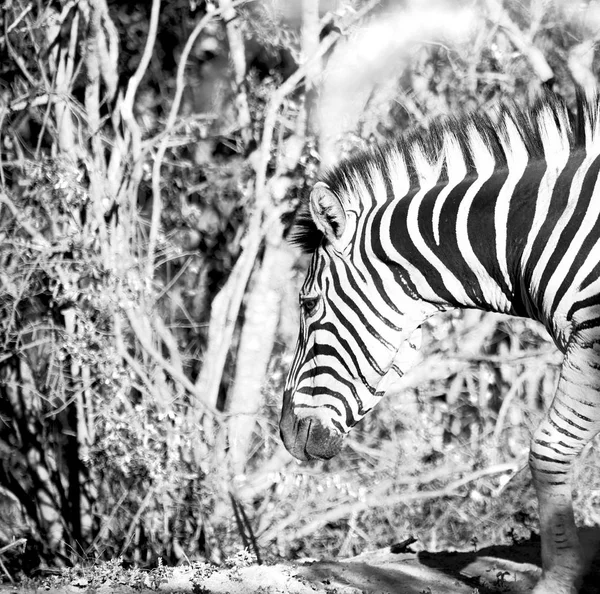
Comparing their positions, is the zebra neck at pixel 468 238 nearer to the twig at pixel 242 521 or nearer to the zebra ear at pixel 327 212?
the zebra ear at pixel 327 212

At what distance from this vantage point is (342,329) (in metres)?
4.01

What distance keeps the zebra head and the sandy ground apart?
26.8 inches

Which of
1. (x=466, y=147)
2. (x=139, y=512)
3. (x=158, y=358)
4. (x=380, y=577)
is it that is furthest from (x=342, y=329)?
(x=139, y=512)

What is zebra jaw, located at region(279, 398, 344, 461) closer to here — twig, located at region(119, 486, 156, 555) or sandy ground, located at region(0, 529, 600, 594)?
sandy ground, located at region(0, 529, 600, 594)

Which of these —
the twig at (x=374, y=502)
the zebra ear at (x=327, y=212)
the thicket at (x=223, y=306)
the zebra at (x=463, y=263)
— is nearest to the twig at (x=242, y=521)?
the thicket at (x=223, y=306)

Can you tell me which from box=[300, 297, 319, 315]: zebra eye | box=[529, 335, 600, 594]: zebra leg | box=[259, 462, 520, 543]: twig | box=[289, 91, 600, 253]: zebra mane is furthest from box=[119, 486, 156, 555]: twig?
box=[529, 335, 600, 594]: zebra leg

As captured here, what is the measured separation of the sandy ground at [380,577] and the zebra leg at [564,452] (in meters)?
0.29

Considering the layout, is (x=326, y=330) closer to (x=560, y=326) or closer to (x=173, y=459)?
(x=560, y=326)

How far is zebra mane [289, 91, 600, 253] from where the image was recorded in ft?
12.2

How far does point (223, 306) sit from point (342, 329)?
3.25 meters

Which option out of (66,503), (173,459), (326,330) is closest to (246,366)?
(173,459)

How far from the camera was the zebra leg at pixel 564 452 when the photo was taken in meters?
3.43

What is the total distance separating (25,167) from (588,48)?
514 centimetres

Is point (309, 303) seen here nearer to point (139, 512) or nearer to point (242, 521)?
point (139, 512)
